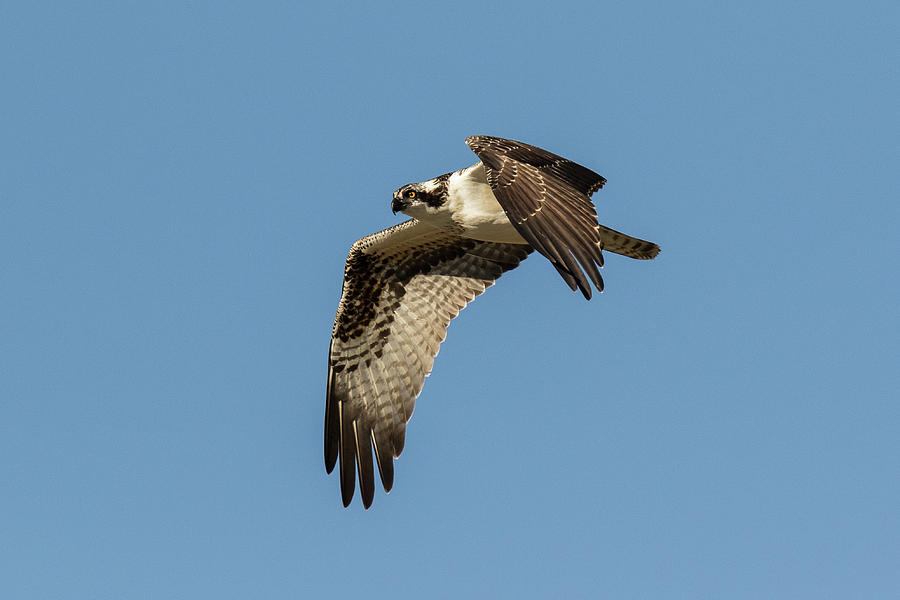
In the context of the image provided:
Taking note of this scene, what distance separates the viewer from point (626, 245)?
545 inches

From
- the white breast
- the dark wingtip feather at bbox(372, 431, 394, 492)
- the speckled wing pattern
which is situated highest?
the white breast

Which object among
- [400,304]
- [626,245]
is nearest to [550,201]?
[626,245]

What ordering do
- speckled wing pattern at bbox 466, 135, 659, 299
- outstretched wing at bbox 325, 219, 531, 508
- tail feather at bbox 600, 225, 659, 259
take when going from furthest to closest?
outstretched wing at bbox 325, 219, 531, 508
tail feather at bbox 600, 225, 659, 259
speckled wing pattern at bbox 466, 135, 659, 299

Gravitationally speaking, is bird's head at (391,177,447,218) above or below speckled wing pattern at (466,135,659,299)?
above

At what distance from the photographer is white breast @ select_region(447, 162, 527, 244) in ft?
43.5

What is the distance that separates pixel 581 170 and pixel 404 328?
11.7 ft

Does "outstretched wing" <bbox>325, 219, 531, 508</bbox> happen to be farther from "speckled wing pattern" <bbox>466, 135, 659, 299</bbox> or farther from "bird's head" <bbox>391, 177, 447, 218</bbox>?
"speckled wing pattern" <bbox>466, 135, 659, 299</bbox>

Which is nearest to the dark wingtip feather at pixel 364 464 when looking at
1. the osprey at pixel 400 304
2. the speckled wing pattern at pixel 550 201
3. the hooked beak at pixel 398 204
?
the osprey at pixel 400 304

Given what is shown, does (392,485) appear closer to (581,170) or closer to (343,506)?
(343,506)

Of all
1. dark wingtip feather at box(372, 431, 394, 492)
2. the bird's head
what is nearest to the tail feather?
the bird's head

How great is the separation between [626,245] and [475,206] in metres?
1.84

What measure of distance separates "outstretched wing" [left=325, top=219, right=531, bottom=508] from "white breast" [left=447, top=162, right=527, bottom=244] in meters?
1.26

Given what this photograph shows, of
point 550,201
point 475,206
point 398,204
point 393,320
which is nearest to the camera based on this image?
point 550,201

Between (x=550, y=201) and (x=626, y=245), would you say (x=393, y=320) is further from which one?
(x=550, y=201)
